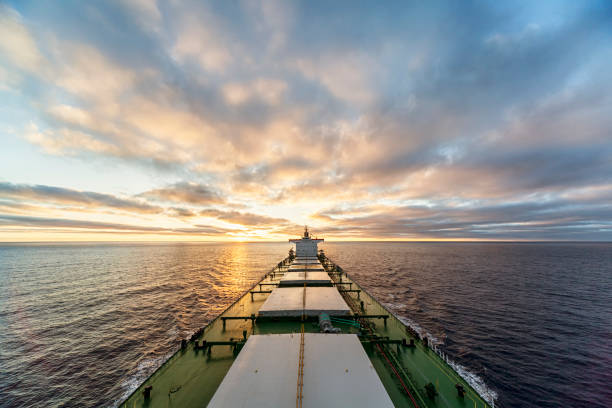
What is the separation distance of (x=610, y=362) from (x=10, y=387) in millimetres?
66395

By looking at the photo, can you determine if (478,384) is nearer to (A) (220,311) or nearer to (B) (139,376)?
(B) (139,376)

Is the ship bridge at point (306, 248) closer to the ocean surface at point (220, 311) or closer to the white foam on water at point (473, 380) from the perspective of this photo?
the ocean surface at point (220, 311)

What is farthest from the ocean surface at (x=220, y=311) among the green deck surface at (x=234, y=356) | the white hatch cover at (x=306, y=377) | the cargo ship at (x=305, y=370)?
the white hatch cover at (x=306, y=377)

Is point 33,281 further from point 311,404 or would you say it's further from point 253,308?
point 311,404

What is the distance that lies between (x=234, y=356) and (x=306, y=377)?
855cm

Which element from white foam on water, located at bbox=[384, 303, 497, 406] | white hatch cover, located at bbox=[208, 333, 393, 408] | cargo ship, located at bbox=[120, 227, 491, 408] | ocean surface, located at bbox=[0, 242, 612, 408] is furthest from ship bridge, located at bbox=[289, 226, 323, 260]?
white hatch cover, located at bbox=[208, 333, 393, 408]

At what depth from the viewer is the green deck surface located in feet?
43.3

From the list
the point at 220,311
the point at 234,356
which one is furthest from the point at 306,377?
the point at 220,311

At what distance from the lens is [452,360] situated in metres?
25.2

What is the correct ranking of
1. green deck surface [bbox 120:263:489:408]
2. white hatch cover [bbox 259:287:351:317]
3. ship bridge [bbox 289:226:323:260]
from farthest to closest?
ship bridge [bbox 289:226:323:260] → white hatch cover [bbox 259:287:351:317] → green deck surface [bbox 120:263:489:408]

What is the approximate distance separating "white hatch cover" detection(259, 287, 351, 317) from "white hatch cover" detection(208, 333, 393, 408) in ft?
22.5

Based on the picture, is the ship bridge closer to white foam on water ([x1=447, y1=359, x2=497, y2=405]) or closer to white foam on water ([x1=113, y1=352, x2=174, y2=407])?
white foam on water ([x1=113, y1=352, x2=174, y2=407])

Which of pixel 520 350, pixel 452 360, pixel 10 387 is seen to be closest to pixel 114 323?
pixel 10 387

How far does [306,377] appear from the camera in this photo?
11750mm
